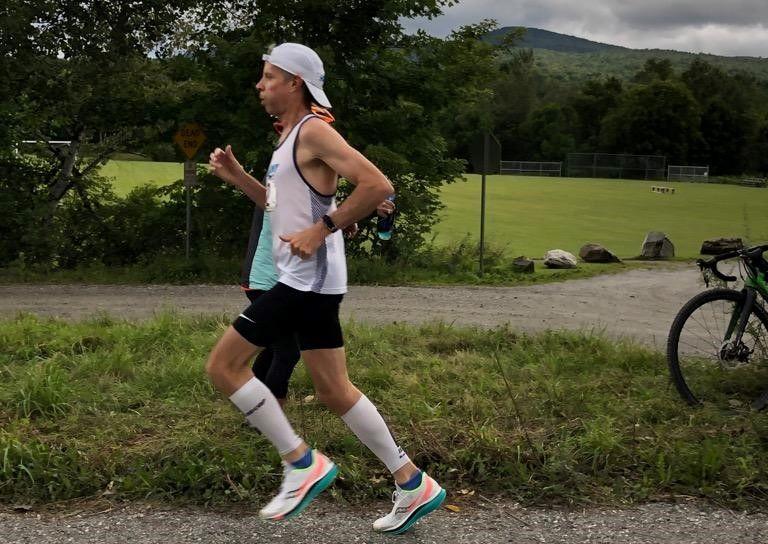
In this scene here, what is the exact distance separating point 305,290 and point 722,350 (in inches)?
129

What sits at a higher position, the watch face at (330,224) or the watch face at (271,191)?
the watch face at (271,191)

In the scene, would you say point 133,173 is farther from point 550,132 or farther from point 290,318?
point 550,132

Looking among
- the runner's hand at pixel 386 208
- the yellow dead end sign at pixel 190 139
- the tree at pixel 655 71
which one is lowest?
the runner's hand at pixel 386 208

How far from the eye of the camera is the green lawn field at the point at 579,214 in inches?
785

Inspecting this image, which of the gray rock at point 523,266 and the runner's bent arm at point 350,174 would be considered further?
the gray rock at point 523,266

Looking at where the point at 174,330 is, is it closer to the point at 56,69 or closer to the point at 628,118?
the point at 56,69

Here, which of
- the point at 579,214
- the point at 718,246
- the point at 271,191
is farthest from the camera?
the point at 579,214

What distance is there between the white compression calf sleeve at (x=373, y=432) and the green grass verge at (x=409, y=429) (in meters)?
0.39

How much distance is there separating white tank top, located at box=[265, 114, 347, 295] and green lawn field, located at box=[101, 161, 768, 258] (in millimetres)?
4317

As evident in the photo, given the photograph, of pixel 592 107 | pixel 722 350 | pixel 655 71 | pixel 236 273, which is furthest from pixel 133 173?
pixel 655 71

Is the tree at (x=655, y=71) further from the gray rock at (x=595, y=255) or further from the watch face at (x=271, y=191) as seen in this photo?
the watch face at (x=271, y=191)

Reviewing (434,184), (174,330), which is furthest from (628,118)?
(174,330)

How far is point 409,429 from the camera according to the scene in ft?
14.7

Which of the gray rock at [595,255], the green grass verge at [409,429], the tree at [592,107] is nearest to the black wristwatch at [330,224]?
the green grass verge at [409,429]
